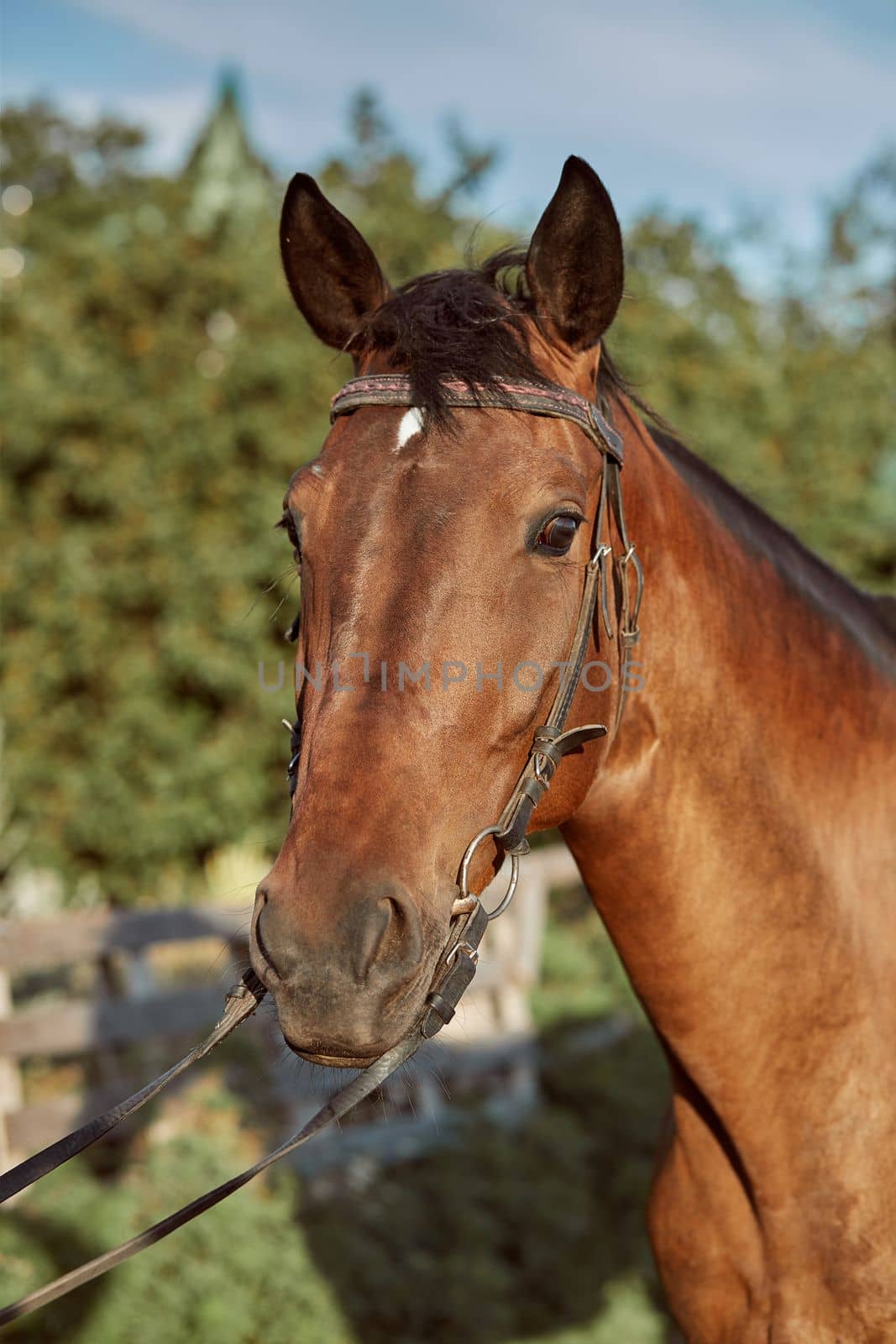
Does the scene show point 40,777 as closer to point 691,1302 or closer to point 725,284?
point 691,1302

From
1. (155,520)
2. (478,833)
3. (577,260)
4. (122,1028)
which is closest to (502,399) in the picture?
(577,260)

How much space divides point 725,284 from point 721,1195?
33.4ft

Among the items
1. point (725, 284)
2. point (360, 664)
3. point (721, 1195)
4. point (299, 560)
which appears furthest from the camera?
point (725, 284)

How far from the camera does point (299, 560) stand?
220cm

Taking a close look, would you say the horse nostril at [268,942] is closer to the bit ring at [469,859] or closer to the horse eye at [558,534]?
the bit ring at [469,859]

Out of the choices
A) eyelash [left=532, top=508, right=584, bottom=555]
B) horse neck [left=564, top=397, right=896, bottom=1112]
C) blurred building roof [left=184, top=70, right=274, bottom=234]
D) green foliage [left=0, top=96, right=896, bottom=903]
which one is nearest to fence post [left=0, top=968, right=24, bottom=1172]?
green foliage [left=0, top=96, right=896, bottom=903]

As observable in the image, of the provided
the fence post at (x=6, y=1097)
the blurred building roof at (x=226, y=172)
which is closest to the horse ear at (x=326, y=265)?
the fence post at (x=6, y=1097)

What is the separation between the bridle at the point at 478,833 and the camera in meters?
1.84

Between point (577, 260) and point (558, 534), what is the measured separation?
621 mm

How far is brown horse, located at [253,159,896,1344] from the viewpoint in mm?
1791

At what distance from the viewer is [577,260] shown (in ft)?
7.27

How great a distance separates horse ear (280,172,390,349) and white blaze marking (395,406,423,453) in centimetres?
47

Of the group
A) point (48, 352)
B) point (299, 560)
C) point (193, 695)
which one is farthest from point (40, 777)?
point (299, 560)

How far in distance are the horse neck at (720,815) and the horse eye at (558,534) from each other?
297mm
